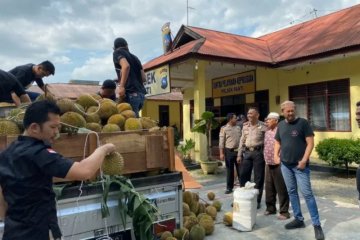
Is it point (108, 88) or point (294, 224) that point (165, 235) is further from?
point (294, 224)

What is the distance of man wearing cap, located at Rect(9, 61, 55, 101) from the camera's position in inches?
185

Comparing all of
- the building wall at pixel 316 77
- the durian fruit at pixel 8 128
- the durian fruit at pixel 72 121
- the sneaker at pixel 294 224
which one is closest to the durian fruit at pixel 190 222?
the sneaker at pixel 294 224

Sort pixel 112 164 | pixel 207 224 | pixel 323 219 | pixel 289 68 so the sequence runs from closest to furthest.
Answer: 1. pixel 112 164
2. pixel 207 224
3. pixel 323 219
4. pixel 289 68

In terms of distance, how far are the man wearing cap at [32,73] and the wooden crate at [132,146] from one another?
2270mm

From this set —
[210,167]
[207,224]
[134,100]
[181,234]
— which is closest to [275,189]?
[207,224]

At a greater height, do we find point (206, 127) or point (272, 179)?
point (206, 127)

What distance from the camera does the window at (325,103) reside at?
1055 centimetres

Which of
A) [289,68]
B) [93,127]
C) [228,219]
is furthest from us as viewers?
[289,68]

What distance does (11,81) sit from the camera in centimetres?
420

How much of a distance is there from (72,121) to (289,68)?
398 inches

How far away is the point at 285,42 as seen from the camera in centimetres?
1297

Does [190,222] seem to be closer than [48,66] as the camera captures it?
Yes

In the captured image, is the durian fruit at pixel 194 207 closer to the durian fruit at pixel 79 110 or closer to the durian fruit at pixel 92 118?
the durian fruit at pixel 92 118

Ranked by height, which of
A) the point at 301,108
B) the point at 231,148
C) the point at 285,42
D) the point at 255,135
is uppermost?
the point at 285,42
